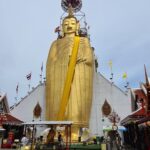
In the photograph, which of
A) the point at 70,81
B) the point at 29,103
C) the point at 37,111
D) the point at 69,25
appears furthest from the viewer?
the point at 29,103

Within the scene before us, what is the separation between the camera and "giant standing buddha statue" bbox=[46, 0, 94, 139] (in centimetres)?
2839

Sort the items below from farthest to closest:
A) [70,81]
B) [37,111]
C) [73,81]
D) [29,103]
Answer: [29,103] < [37,111] < [73,81] < [70,81]

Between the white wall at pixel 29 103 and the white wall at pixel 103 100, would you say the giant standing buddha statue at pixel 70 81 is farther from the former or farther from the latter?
the white wall at pixel 29 103

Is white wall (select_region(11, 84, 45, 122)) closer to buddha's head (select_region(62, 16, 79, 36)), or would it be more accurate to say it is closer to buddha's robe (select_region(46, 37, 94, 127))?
buddha's robe (select_region(46, 37, 94, 127))

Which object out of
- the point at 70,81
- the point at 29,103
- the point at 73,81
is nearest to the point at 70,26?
the point at 73,81

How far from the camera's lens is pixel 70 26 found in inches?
1275

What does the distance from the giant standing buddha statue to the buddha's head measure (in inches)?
10.4

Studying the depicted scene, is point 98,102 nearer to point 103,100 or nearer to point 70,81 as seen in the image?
point 103,100

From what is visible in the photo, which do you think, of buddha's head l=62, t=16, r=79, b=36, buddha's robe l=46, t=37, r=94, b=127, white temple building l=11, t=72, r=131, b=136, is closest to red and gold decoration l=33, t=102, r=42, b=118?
white temple building l=11, t=72, r=131, b=136

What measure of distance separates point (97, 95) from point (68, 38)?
6647mm

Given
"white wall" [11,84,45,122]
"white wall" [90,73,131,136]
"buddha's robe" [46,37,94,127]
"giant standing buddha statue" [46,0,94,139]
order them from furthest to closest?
"white wall" [11,84,45,122] < "white wall" [90,73,131,136] < "buddha's robe" [46,37,94,127] < "giant standing buddha statue" [46,0,94,139]

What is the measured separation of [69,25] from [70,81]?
672 cm

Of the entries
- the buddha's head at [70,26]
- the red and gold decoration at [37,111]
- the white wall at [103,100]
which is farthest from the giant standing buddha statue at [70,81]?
the red and gold decoration at [37,111]

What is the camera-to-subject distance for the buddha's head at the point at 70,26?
3235 centimetres
